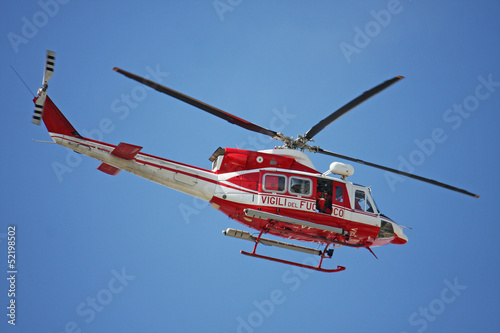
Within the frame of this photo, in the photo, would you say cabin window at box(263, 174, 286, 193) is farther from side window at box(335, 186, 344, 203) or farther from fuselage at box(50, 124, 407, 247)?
side window at box(335, 186, 344, 203)

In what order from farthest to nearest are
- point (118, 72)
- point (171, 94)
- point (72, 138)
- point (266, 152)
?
point (266, 152), point (72, 138), point (171, 94), point (118, 72)

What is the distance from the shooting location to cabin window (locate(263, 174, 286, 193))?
33.9 ft

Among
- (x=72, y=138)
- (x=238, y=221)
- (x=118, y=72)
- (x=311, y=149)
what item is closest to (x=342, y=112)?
(x=311, y=149)

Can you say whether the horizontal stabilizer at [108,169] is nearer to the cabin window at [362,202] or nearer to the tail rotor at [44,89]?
the tail rotor at [44,89]

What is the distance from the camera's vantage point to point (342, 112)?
1000 cm

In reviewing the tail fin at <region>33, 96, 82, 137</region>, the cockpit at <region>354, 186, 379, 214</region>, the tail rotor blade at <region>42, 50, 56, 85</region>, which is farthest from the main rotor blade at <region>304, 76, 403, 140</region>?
the tail rotor blade at <region>42, 50, 56, 85</region>

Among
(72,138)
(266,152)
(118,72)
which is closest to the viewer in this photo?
(118,72)

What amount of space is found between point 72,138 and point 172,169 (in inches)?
81.8

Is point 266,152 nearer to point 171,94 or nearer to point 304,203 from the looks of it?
point 304,203

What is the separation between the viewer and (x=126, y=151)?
1002 centimetres

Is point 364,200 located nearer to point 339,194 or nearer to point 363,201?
point 363,201

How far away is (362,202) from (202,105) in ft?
13.4

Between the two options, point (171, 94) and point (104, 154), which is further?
point (104, 154)

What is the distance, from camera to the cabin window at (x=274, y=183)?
33.9 feet
